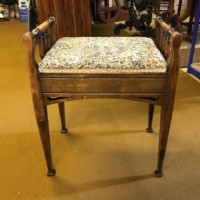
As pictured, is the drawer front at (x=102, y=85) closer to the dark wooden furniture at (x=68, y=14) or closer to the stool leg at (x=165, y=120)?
the stool leg at (x=165, y=120)

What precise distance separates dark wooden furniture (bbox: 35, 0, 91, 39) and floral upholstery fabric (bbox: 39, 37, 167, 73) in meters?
1.33

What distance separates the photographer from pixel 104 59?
82 centimetres

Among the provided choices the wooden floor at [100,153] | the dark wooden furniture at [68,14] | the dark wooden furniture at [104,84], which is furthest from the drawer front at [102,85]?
the dark wooden furniture at [68,14]

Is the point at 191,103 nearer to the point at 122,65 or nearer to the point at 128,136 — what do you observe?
the point at 128,136

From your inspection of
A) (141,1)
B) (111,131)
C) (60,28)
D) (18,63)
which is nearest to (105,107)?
(111,131)

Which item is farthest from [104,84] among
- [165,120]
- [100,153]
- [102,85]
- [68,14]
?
[68,14]

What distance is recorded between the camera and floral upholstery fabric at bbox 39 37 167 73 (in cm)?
79

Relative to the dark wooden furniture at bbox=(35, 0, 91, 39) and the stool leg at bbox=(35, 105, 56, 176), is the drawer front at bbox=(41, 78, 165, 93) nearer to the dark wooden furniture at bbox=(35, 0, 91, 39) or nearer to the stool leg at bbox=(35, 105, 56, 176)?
the stool leg at bbox=(35, 105, 56, 176)

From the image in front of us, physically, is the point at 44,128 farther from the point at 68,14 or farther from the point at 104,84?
the point at 68,14

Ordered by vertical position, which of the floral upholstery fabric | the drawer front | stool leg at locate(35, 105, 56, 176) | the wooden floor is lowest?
the wooden floor

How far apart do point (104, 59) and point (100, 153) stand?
56 cm

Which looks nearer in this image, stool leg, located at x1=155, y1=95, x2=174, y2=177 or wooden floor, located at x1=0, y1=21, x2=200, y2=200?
stool leg, located at x1=155, y1=95, x2=174, y2=177

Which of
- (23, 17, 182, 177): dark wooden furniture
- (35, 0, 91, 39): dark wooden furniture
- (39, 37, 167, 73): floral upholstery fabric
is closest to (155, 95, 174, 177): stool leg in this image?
(23, 17, 182, 177): dark wooden furniture

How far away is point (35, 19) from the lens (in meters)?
2.58
